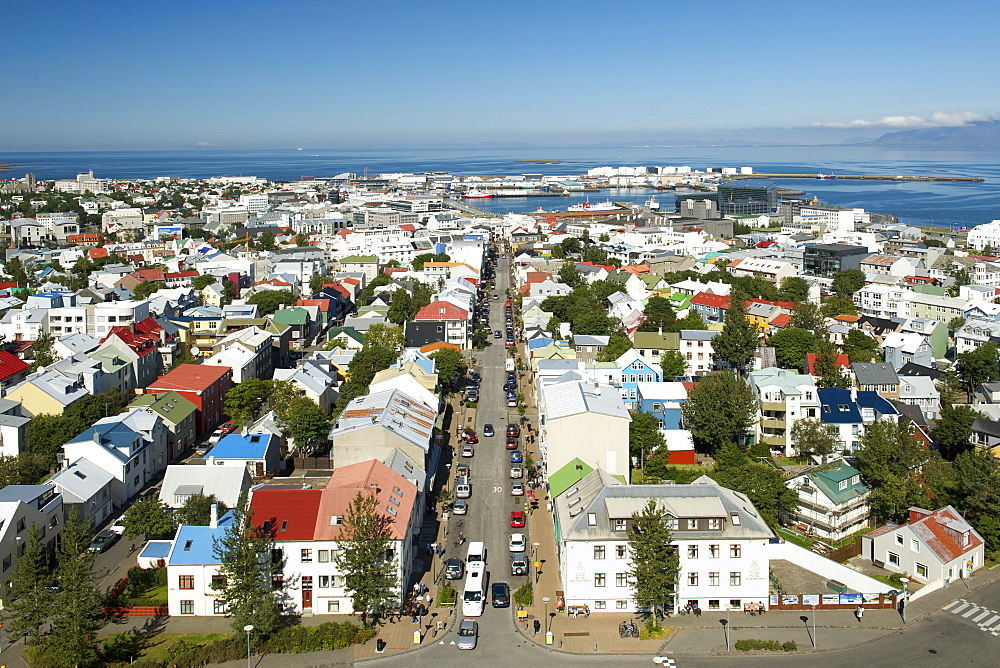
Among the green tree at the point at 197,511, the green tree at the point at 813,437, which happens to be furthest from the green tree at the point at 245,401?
the green tree at the point at 813,437

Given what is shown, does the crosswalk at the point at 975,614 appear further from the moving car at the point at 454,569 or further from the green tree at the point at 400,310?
the green tree at the point at 400,310

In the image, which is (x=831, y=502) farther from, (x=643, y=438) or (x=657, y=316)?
(x=657, y=316)

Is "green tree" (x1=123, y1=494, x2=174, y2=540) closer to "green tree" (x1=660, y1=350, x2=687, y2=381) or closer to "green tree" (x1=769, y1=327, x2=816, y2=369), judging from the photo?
"green tree" (x1=660, y1=350, x2=687, y2=381)

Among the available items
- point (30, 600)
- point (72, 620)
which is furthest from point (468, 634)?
point (30, 600)

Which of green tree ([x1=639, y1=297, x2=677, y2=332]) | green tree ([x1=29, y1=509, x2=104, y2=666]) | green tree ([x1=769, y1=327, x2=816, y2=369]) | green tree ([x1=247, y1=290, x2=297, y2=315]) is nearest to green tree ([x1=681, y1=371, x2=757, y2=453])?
green tree ([x1=769, y1=327, x2=816, y2=369])

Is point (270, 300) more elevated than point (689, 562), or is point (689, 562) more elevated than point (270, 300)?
point (270, 300)
